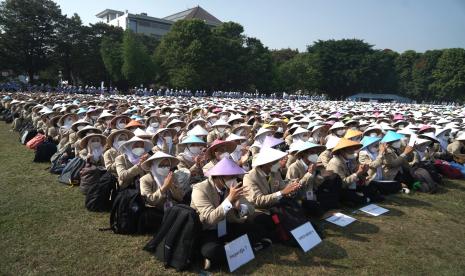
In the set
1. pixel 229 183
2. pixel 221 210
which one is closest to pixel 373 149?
pixel 229 183

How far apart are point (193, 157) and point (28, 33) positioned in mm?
53056

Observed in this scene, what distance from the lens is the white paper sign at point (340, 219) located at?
6.91 m

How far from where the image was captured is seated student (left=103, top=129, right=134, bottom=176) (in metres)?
7.43

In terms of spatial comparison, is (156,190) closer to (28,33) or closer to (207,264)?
(207,264)

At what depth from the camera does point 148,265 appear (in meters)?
5.17

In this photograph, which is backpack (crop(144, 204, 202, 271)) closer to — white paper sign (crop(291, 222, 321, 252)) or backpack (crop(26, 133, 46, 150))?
white paper sign (crop(291, 222, 321, 252))

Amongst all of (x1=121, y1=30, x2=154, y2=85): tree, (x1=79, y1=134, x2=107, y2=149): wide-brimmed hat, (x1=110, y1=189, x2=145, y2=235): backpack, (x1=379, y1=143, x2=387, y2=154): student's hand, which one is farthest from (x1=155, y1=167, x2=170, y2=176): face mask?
(x1=121, y1=30, x2=154, y2=85): tree

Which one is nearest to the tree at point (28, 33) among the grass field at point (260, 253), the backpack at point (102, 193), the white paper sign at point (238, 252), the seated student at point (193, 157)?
the grass field at point (260, 253)

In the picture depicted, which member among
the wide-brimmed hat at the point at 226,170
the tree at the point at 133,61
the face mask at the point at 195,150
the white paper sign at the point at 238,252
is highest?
the tree at the point at 133,61

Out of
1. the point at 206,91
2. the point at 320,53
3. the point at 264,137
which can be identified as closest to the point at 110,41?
the point at 206,91

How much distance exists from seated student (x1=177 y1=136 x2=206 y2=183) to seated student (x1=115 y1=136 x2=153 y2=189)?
762 millimetres

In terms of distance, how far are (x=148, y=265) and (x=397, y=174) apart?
272 inches

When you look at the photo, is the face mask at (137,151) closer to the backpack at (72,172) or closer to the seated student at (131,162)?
the seated student at (131,162)

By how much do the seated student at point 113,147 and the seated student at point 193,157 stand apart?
127 centimetres
